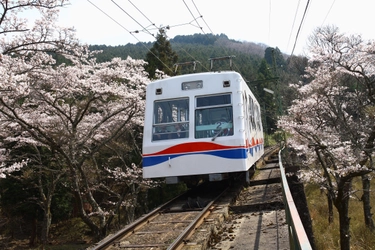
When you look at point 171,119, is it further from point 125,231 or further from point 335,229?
point 335,229

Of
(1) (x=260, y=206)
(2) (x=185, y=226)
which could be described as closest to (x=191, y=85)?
(1) (x=260, y=206)

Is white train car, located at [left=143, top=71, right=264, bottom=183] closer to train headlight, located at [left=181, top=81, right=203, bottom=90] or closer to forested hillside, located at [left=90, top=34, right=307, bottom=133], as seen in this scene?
train headlight, located at [left=181, top=81, right=203, bottom=90]

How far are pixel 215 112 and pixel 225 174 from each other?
1.41 m

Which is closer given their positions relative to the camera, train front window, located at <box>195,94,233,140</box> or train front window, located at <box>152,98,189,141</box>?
train front window, located at <box>195,94,233,140</box>

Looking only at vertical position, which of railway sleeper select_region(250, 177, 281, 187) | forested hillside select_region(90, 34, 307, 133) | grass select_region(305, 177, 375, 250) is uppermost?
forested hillside select_region(90, 34, 307, 133)

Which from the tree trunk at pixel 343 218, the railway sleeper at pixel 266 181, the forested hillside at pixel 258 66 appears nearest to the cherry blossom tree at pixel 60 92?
the forested hillside at pixel 258 66

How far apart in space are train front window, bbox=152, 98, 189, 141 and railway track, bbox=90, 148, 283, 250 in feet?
4.98

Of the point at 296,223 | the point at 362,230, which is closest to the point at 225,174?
the point at 296,223

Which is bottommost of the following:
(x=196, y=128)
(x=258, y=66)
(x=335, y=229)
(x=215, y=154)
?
(x=335, y=229)

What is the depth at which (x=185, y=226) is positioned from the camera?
6020 millimetres

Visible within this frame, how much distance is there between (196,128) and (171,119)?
64cm

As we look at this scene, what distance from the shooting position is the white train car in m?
7.91

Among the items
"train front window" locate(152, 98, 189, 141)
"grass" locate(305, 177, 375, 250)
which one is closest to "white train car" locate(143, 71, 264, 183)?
"train front window" locate(152, 98, 189, 141)

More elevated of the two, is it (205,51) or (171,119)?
(205,51)
